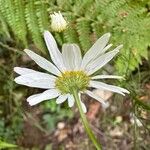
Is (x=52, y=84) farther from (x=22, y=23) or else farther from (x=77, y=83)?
(x=22, y=23)

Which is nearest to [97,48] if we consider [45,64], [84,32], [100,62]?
[100,62]

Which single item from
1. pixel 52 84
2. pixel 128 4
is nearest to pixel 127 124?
pixel 128 4

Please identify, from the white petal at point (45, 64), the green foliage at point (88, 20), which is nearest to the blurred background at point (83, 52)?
the green foliage at point (88, 20)

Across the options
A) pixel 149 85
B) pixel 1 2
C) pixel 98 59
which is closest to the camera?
pixel 98 59

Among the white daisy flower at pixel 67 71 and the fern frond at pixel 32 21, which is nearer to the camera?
the white daisy flower at pixel 67 71

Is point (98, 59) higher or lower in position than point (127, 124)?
higher

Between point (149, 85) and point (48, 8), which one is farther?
point (149, 85)

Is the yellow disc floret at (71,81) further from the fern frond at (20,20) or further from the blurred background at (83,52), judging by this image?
the fern frond at (20,20)
